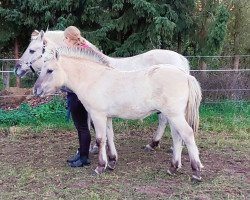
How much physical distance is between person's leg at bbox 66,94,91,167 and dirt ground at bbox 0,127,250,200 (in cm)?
16

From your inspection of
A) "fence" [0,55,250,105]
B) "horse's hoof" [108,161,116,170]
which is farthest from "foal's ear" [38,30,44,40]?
"fence" [0,55,250,105]

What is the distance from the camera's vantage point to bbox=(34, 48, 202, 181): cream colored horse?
4645 mm

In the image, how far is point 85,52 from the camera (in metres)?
5.16

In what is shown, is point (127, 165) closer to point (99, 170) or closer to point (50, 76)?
point (99, 170)

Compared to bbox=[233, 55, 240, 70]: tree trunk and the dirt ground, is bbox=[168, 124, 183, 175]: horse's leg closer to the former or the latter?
the dirt ground

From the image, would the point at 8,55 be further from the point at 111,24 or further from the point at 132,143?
the point at 132,143

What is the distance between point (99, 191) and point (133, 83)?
1281 mm

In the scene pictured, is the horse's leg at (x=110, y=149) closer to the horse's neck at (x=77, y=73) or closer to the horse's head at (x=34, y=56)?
the horse's neck at (x=77, y=73)

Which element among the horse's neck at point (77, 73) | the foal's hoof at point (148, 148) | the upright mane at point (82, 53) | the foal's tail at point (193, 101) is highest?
the upright mane at point (82, 53)

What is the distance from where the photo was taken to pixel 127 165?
18.0 ft

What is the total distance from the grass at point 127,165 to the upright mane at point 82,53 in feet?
4.58

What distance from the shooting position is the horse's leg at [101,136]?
194 inches

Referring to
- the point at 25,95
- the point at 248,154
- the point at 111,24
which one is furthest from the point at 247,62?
the point at 25,95

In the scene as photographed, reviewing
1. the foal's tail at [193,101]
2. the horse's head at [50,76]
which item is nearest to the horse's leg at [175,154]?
the foal's tail at [193,101]
